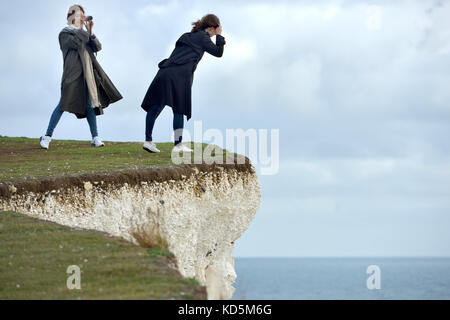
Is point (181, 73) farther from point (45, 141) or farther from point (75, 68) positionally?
point (45, 141)

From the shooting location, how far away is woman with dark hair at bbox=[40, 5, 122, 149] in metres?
23.7

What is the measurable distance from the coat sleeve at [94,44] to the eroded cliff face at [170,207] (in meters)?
6.41

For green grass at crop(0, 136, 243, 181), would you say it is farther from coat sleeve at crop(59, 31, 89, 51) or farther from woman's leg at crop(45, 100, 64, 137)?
coat sleeve at crop(59, 31, 89, 51)

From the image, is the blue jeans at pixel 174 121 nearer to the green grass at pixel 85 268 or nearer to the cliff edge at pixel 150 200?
the cliff edge at pixel 150 200

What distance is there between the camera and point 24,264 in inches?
478

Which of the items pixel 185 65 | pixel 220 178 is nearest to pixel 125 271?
pixel 220 178

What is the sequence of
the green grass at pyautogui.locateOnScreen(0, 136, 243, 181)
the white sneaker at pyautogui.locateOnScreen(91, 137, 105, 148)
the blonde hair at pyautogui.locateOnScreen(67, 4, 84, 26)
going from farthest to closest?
the white sneaker at pyautogui.locateOnScreen(91, 137, 105, 148), the blonde hair at pyautogui.locateOnScreen(67, 4, 84, 26), the green grass at pyautogui.locateOnScreen(0, 136, 243, 181)

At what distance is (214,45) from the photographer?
70.8ft

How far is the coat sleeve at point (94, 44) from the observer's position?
23.7 meters

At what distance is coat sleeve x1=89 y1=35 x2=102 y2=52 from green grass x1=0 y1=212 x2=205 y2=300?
1105 centimetres

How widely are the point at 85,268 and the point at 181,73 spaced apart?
430 inches

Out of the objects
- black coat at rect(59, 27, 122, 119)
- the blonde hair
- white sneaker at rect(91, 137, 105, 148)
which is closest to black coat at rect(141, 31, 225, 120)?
black coat at rect(59, 27, 122, 119)
